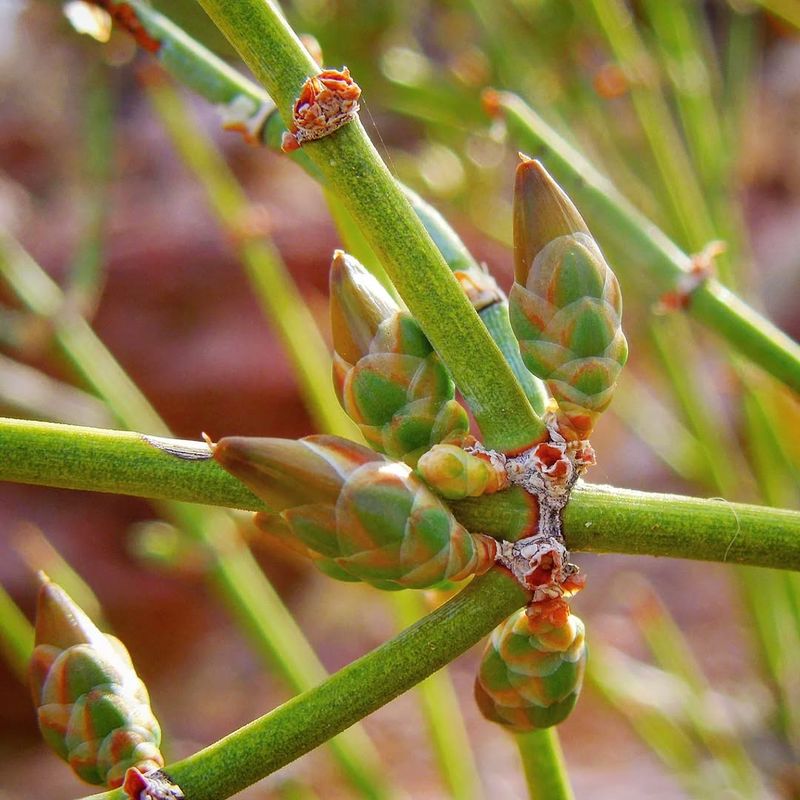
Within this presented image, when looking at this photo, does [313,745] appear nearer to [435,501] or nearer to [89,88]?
[435,501]

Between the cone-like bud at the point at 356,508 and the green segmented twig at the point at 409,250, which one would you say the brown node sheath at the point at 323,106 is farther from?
the cone-like bud at the point at 356,508

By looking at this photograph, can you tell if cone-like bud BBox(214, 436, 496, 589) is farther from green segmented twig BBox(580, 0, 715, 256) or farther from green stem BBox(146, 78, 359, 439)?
green segmented twig BBox(580, 0, 715, 256)

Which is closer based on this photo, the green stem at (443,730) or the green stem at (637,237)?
the green stem at (637,237)

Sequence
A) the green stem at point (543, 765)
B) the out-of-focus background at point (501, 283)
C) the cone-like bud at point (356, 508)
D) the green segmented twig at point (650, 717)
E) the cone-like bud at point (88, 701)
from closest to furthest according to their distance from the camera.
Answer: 1. the cone-like bud at point (356, 508)
2. the cone-like bud at point (88, 701)
3. the green stem at point (543, 765)
4. the out-of-focus background at point (501, 283)
5. the green segmented twig at point (650, 717)

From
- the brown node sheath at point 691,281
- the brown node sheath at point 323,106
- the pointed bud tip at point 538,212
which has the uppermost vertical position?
the brown node sheath at point 691,281

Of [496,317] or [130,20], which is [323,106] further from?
[130,20]

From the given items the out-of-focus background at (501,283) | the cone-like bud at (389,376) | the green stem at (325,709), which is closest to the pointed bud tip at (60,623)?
the green stem at (325,709)

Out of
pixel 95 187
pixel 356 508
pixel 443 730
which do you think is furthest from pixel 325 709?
pixel 95 187

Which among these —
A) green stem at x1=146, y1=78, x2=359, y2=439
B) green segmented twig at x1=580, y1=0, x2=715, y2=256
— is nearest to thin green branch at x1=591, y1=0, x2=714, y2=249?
green segmented twig at x1=580, y1=0, x2=715, y2=256
